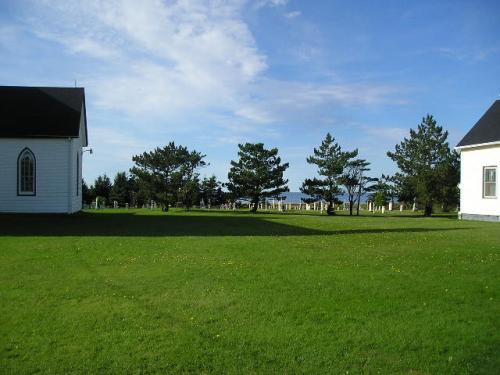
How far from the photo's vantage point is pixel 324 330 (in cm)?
616

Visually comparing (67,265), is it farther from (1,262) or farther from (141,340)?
(141,340)

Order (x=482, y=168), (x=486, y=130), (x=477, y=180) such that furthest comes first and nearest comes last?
(x=477, y=180), (x=486, y=130), (x=482, y=168)

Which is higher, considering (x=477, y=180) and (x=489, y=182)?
(x=477, y=180)

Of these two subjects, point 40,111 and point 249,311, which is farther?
point 40,111

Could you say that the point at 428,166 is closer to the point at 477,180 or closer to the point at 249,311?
the point at 477,180

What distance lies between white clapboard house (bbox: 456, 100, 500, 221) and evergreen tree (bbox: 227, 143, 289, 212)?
16.5 metres

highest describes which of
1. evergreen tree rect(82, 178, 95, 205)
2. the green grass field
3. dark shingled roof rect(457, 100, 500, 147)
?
dark shingled roof rect(457, 100, 500, 147)

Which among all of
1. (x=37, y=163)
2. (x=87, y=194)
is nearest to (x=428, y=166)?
(x=37, y=163)

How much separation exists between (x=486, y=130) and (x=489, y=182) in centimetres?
285

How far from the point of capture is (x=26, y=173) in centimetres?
2677

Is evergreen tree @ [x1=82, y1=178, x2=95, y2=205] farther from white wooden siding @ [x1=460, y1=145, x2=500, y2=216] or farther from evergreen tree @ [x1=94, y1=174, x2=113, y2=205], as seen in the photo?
white wooden siding @ [x1=460, y1=145, x2=500, y2=216]

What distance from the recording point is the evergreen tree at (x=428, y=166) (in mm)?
34094

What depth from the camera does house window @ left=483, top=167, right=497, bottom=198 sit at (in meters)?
25.2

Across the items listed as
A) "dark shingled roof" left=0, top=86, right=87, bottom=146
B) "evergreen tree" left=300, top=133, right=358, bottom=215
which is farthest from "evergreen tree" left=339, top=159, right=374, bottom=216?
"dark shingled roof" left=0, top=86, right=87, bottom=146
